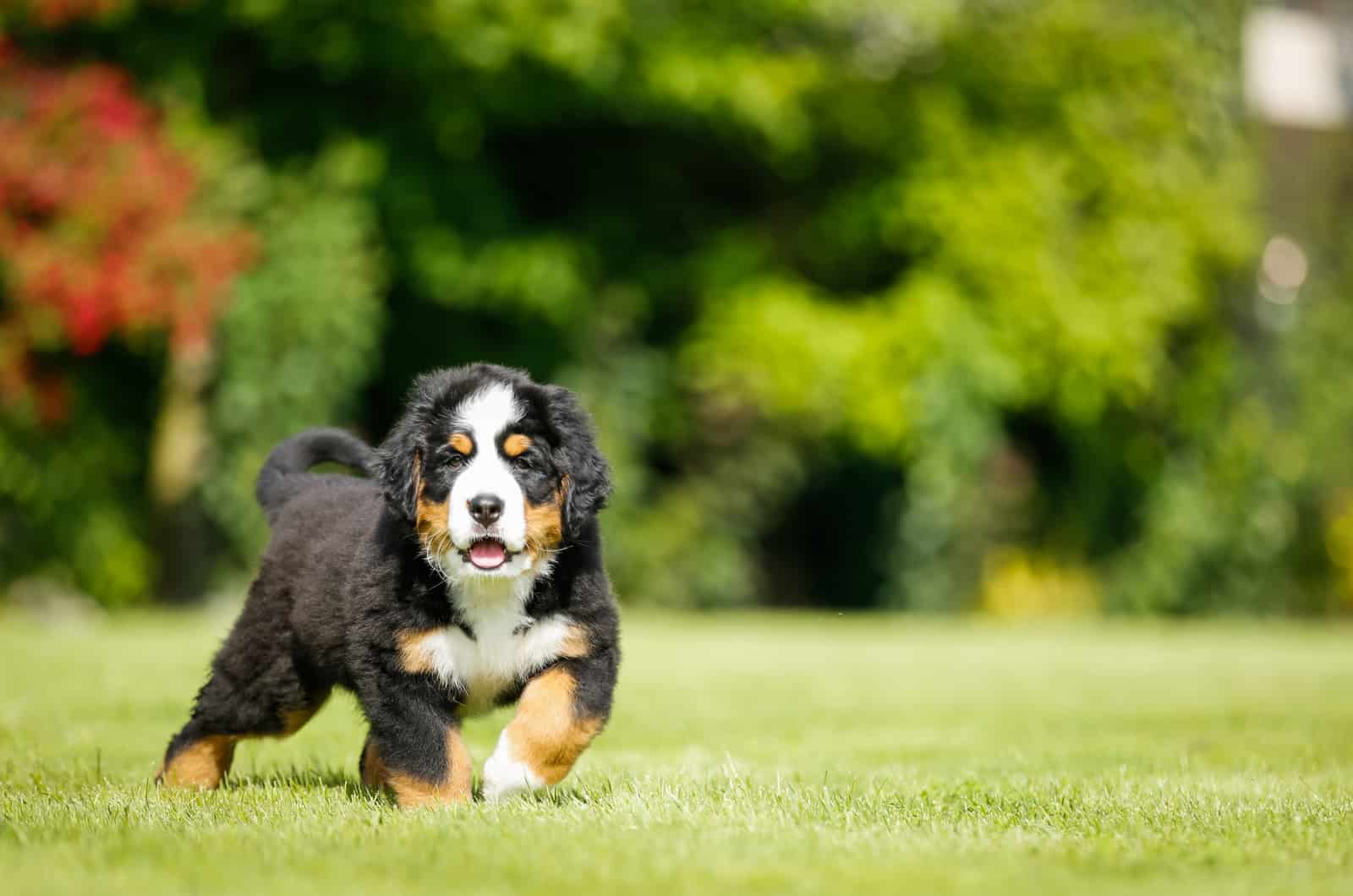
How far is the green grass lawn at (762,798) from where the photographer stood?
318 cm

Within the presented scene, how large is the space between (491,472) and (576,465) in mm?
254

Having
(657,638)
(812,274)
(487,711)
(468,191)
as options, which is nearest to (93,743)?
(487,711)

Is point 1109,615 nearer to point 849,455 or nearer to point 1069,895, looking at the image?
point 849,455

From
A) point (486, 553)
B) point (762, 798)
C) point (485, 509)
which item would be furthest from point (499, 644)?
point (762, 798)

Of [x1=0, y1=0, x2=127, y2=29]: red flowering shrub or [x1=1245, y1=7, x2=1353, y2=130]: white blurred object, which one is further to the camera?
[x1=1245, y1=7, x2=1353, y2=130]: white blurred object

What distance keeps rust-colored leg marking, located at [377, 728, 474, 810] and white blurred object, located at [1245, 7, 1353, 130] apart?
1990 cm

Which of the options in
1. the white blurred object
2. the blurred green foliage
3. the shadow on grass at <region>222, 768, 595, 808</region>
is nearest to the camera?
the shadow on grass at <region>222, 768, 595, 808</region>

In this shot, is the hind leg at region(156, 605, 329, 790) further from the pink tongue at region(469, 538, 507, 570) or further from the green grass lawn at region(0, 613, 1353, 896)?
the pink tongue at region(469, 538, 507, 570)

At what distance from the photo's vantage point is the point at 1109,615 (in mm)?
19047

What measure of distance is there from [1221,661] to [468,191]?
856 cm

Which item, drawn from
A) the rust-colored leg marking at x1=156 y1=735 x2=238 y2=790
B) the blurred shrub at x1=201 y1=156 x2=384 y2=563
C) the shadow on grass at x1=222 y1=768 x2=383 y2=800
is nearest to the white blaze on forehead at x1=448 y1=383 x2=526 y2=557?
the shadow on grass at x1=222 y1=768 x2=383 y2=800

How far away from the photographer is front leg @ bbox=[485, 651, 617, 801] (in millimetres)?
3961

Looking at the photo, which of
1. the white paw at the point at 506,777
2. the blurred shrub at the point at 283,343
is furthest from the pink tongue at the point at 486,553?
the blurred shrub at the point at 283,343

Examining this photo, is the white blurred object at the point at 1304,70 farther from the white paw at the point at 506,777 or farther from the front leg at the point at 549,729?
the white paw at the point at 506,777
